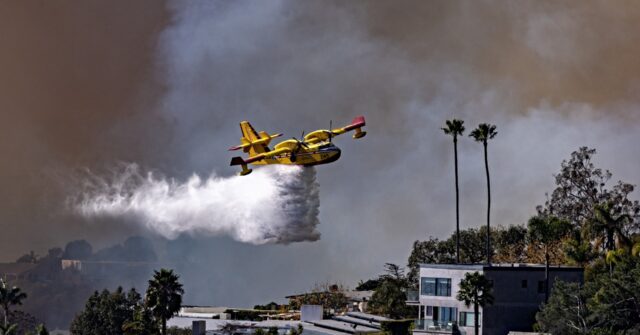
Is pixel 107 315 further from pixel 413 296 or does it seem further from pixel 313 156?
pixel 313 156

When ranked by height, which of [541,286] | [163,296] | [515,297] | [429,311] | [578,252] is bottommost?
[429,311]

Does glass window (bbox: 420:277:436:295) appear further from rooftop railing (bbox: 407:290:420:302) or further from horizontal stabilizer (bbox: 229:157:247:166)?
horizontal stabilizer (bbox: 229:157:247:166)

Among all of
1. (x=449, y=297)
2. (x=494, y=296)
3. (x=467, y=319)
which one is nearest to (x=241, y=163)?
(x=449, y=297)

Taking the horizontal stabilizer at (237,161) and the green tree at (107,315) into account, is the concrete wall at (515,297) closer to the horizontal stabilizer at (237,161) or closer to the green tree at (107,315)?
the horizontal stabilizer at (237,161)

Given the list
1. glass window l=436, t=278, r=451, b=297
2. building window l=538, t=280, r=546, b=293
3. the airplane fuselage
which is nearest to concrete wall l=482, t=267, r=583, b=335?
building window l=538, t=280, r=546, b=293

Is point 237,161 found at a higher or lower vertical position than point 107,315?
higher

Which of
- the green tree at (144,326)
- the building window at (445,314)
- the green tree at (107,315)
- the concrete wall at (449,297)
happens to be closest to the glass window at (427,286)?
the concrete wall at (449,297)
